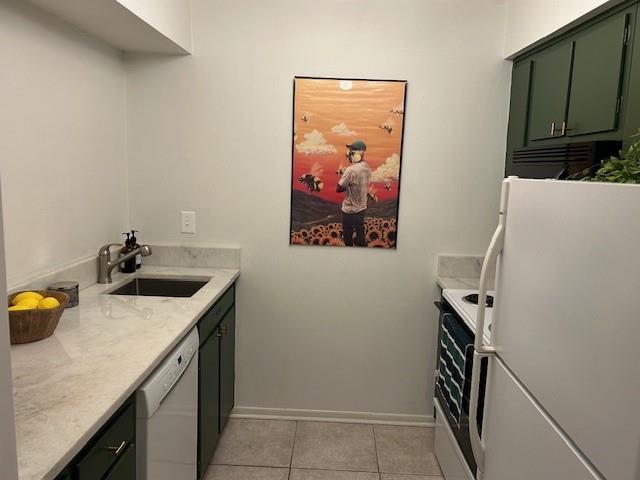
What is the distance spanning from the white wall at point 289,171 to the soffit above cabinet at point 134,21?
0.42 feet

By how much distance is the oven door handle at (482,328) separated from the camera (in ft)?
4.83

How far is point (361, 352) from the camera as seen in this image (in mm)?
2906

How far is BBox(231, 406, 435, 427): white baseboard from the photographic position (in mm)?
2941

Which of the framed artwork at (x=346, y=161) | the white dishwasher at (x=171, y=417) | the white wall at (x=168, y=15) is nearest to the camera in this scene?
the white dishwasher at (x=171, y=417)

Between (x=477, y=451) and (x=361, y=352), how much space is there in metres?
1.32

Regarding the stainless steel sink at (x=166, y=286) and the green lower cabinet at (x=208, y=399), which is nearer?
the green lower cabinet at (x=208, y=399)

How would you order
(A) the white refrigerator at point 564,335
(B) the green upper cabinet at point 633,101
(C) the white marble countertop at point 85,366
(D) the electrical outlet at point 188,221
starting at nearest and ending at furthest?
(A) the white refrigerator at point 564,335
(C) the white marble countertop at point 85,366
(B) the green upper cabinet at point 633,101
(D) the electrical outlet at point 188,221

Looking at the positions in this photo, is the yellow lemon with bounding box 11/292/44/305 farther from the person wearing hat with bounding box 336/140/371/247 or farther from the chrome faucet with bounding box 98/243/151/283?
the person wearing hat with bounding box 336/140/371/247

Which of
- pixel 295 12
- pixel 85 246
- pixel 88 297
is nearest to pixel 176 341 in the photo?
pixel 88 297

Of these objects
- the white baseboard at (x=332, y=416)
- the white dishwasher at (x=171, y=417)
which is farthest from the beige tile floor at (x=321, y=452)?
the white dishwasher at (x=171, y=417)

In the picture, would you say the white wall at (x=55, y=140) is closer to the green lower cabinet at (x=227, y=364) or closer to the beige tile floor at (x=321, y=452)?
the green lower cabinet at (x=227, y=364)

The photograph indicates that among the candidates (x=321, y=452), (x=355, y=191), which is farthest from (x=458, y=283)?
(x=321, y=452)

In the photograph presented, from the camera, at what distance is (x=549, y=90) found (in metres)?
2.20

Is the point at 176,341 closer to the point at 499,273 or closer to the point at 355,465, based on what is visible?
the point at 499,273
